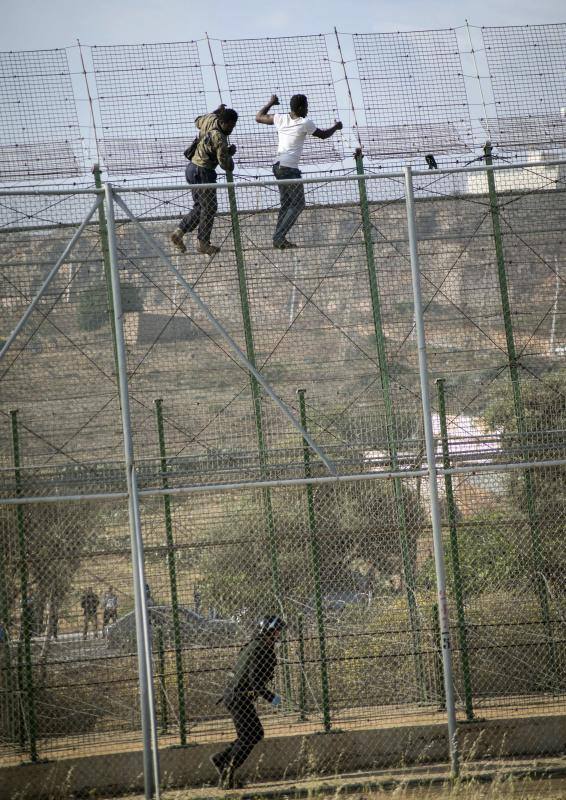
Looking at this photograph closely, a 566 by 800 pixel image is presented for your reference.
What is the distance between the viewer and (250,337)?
10641 millimetres

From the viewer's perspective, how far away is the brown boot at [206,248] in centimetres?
986

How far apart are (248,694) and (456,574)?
2432mm

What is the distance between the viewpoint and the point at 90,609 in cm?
843

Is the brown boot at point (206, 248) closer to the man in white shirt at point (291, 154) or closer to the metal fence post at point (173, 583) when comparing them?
the man in white shirt at point (291, 154)

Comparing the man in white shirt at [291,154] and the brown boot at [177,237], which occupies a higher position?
the man in white shirt at [291,154]

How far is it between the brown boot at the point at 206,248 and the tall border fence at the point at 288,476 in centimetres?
20

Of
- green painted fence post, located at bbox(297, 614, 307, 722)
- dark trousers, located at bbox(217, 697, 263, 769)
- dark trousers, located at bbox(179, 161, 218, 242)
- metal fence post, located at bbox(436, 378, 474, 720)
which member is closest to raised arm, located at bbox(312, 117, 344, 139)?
dark trousers, located at bbox(179, 161, 218, 242)

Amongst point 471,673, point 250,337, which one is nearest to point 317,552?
point 471,673

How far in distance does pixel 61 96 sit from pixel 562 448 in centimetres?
745

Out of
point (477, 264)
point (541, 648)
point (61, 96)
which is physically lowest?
point (541, 648)

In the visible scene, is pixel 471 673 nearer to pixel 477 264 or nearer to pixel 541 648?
pixel 541 648

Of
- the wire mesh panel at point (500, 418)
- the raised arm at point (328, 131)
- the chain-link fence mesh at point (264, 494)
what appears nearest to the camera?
the chain-link fence mesh at point (264, 494)

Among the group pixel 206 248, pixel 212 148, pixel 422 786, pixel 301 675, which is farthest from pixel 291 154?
pixel 422 786

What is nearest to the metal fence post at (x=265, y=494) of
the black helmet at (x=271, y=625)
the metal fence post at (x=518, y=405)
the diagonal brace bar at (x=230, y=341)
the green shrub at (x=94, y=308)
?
the black helmet at (x=271, y=625)
